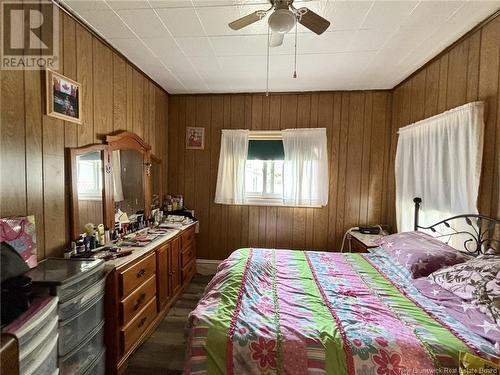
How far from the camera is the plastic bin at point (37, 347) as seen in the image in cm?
107

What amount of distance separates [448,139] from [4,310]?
3070 millimetres

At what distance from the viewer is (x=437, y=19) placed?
1.88 metres

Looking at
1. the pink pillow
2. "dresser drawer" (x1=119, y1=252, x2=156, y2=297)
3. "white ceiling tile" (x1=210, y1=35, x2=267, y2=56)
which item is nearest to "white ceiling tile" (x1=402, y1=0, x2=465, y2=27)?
"white ceiling tile" (x1=210, y1=35, x2=267, y2=56)

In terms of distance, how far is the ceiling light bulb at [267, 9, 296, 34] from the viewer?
1.40 metres

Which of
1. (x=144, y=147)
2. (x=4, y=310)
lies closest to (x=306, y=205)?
(x=144, y=147)

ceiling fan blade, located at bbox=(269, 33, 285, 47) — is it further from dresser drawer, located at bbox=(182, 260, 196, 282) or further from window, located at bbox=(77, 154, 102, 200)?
dresser drawer, located at bbox=(182, 260, 196, 282)

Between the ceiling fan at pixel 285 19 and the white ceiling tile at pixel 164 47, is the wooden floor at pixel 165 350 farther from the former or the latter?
the white ceiling tile at pixel 164 47

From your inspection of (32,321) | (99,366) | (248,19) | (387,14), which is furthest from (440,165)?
(99,366)

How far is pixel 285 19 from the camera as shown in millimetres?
1416

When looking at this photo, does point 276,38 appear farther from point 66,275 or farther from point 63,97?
point 66,275

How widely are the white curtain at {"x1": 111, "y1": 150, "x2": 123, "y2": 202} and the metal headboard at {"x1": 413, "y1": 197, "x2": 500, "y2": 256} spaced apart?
2983 millimetres

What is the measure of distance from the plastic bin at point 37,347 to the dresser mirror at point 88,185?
0.78 meters

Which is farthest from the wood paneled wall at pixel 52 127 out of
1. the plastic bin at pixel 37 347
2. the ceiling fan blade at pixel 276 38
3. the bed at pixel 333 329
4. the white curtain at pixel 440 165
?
the white curtain at pixel 440 165

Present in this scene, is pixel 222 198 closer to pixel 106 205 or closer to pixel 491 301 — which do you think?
pixel 106 205
